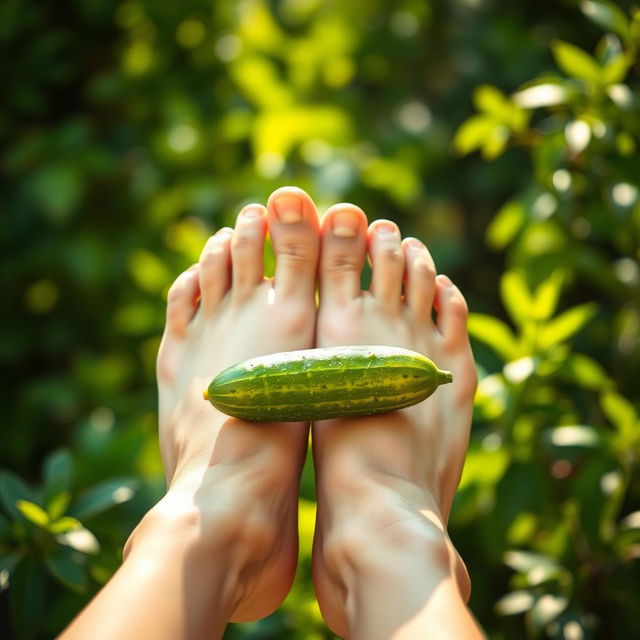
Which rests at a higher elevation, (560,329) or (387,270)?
(387,270)

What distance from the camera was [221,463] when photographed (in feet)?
4.67

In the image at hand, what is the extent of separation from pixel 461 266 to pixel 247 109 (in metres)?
0.86

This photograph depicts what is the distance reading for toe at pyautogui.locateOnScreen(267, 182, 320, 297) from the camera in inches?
67.2

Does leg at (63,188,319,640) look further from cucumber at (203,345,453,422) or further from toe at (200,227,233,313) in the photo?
cucumber at (203,345,453,422)

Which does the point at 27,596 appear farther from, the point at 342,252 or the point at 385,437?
the point at 342,252

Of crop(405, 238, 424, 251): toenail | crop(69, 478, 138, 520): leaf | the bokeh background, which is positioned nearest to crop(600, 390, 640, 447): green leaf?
the bokeh background

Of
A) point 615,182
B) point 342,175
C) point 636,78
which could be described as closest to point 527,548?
point 615,182

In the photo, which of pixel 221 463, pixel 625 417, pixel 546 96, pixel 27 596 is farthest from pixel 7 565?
pixel 546 96

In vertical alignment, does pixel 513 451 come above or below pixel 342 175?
below

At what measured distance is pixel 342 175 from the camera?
7.39 feet

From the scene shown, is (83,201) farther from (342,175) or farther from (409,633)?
(409,633)

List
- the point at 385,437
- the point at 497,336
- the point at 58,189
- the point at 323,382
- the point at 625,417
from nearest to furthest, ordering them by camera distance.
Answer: the point at 323,382 < the point at 385,437 < the point at 625,417 < the point at 497,336 < the point at 58,189

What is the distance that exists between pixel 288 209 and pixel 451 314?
0.43 m

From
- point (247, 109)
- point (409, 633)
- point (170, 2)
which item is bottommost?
point (409, 633)
